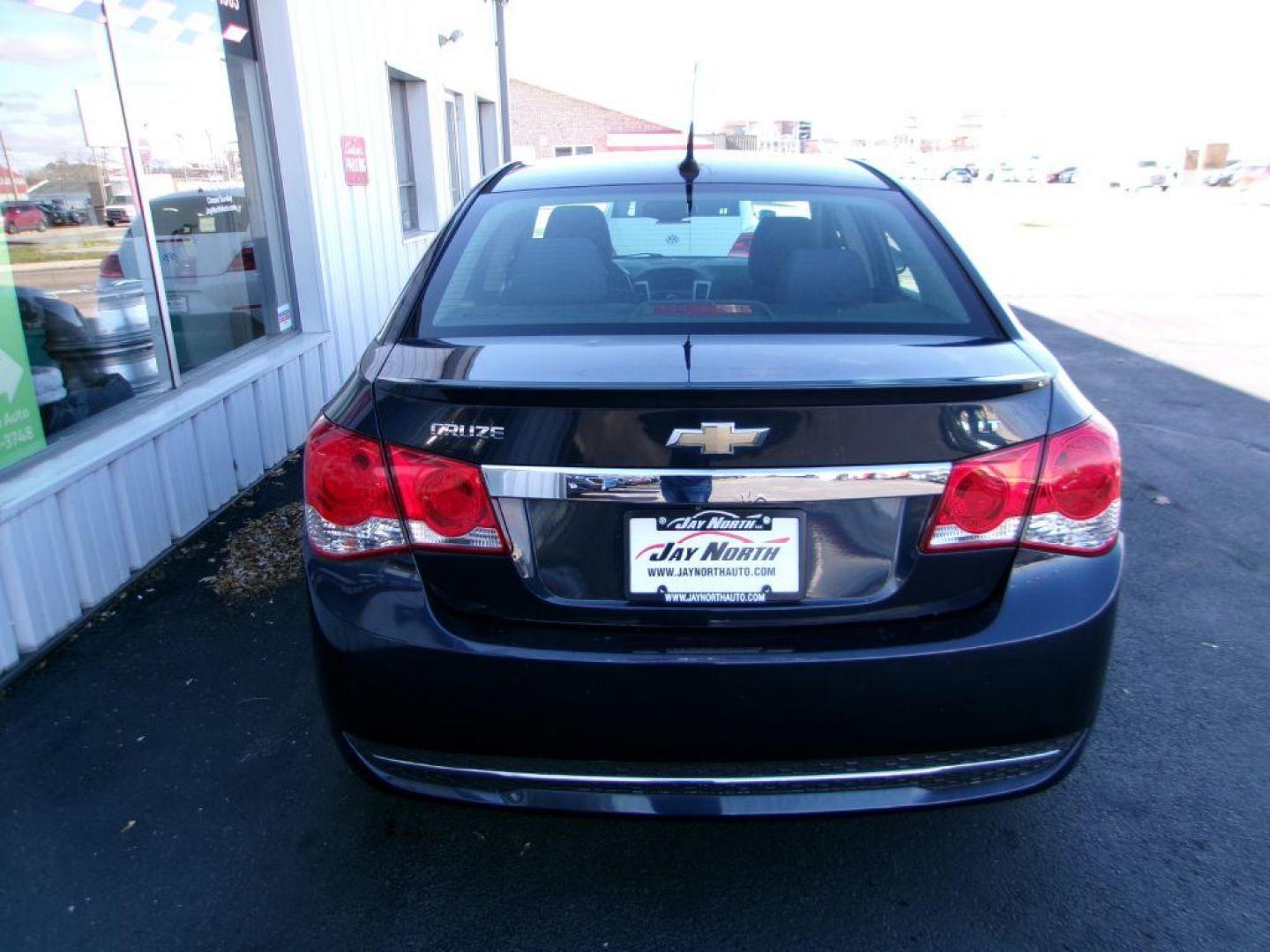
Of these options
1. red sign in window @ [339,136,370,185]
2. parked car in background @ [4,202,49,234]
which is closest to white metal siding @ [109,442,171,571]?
parked car in background @ [4,202,49,234]

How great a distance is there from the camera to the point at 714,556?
6.09 ft

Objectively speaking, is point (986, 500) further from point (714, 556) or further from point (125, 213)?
point (125, 213)

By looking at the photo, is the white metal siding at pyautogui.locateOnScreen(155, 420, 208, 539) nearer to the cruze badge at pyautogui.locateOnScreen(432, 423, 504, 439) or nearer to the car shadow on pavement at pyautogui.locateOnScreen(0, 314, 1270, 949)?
the car shadow on pavement at pyautogui.locateOnScreen(0, 314, 1270, 949)

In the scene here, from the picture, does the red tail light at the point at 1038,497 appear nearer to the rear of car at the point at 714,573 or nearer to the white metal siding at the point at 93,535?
the rear of car at the point at 714,573

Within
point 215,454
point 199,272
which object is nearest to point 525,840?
point 215,454

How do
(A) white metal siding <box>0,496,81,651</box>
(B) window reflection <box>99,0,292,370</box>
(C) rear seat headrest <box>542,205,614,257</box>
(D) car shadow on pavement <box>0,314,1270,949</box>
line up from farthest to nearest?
(B) window reflection <box>99,0,292,370</box> < (A) white metal siding <box>0,496,81,651</box> < (C) rear seat headrest <box>542,205,614,257</box> < (D) car shadow on pavement <box>0,314,1270,949</box>

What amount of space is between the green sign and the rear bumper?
7.26ft

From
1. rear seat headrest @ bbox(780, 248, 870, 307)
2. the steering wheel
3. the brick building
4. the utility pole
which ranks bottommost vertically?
the steering wheel

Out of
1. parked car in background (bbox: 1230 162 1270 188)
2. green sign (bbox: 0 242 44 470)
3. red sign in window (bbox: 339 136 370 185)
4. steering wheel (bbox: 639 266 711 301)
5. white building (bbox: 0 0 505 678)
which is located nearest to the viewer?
steering wheel (bbox: 639 266 711 301)

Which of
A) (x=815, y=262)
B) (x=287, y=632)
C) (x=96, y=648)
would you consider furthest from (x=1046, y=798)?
(x=96, y=648)

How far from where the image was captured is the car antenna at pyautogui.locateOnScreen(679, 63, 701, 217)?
2.82 metres

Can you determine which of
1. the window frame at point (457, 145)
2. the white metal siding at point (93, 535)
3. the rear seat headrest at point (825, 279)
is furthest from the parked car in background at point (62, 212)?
the window frame at point (457, 145)

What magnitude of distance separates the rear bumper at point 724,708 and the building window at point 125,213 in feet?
7.76

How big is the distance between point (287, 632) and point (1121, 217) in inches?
1066
